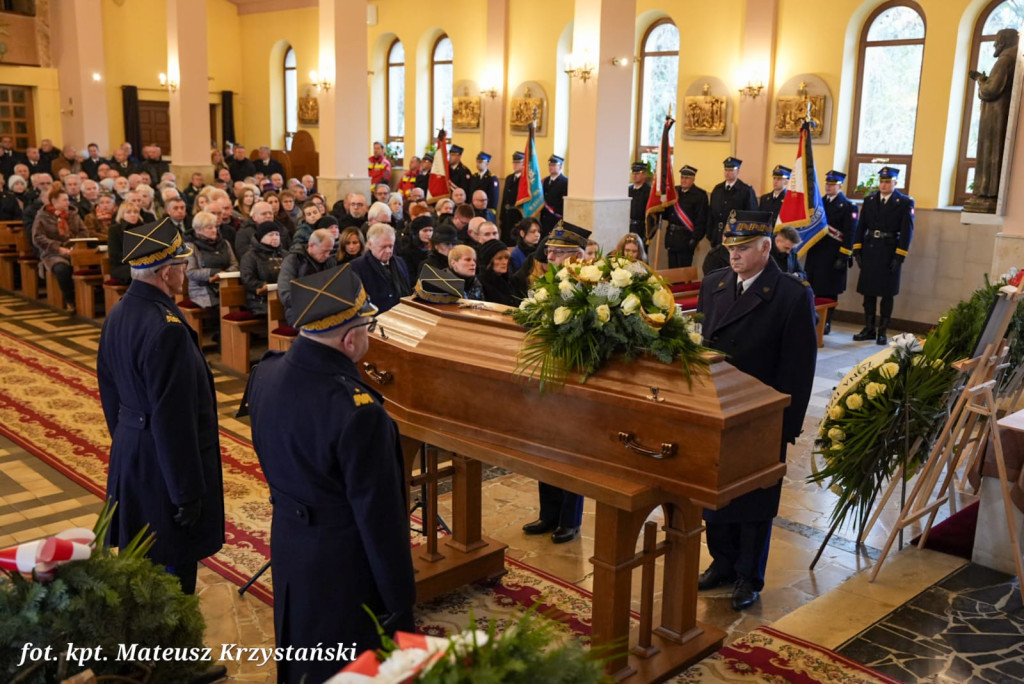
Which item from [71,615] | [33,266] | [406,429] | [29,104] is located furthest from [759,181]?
[29,104]

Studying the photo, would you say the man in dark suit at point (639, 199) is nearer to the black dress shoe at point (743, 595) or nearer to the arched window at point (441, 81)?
the arched window at point (441, 81)

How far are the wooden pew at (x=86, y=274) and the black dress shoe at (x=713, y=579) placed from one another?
8.28 metres

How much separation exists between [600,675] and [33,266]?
38.7ft

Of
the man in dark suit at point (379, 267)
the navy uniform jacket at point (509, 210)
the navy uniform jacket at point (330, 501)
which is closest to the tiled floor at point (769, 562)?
the navy uniform jacket at point (330, 501)

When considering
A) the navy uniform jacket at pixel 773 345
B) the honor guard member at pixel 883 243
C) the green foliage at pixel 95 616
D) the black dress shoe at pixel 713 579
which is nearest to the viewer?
the green foliage at pixel 95 616

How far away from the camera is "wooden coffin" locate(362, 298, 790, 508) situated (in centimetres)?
304

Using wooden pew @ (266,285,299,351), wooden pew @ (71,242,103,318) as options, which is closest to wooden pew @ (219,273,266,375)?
wooden pew @ (266,285,299,351)

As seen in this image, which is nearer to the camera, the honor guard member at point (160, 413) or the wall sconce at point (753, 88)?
the honor guard member at point (160, 413)

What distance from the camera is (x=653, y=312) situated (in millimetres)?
3252

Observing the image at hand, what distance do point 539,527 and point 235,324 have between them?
433cm

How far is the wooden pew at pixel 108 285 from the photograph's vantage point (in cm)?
981

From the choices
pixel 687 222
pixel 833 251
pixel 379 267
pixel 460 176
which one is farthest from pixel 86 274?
pixel 833 251

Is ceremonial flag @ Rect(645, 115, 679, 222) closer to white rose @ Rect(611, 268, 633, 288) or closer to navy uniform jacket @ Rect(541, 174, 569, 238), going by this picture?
navy uniform jacket @ Rect(541, 174, 569, 238)

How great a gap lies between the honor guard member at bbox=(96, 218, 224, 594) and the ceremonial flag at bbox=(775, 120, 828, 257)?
7.95 meters
